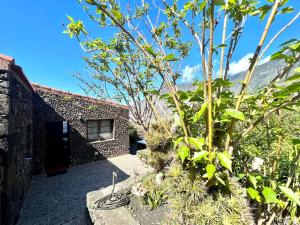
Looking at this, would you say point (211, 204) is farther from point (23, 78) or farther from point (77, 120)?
point (77, 120)

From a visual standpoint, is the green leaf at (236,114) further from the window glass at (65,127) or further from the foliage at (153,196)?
the window glass at (65,127)

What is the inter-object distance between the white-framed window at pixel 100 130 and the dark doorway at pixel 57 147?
4.84 ft

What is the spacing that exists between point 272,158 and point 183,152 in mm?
1964

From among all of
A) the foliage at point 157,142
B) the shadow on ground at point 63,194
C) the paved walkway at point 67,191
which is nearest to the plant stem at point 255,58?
the paved walkway at point 67,191

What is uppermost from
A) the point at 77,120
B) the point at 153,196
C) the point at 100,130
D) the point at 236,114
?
the point at 236,114

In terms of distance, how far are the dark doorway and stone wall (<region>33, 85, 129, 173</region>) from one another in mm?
233

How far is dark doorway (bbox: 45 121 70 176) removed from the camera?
9.50 meters

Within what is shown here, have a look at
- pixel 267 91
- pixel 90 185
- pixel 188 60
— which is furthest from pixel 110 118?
pixel 267 91

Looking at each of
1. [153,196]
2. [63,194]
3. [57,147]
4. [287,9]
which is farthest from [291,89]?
[57,147]

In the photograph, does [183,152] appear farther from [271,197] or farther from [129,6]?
[129,6]

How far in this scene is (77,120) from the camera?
35.1ft

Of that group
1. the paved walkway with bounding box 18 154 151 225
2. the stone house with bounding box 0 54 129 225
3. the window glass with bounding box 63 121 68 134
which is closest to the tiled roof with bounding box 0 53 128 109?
the stone house with bounding box 0 54 129 225

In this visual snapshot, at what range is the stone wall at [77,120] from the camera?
9.13 meters

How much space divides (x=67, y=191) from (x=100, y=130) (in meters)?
5.30
